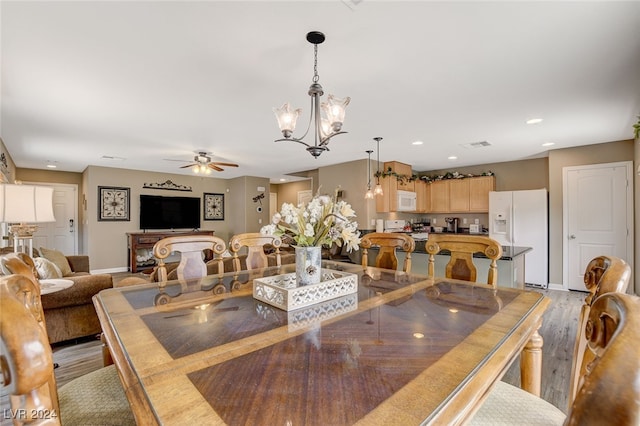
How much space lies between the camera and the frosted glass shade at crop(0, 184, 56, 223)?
7.07 feet

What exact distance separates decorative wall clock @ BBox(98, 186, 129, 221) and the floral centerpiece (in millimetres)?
6870

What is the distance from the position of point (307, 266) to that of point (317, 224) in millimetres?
215

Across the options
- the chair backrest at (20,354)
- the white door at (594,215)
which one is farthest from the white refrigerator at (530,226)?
the chair backrest at (20,354)

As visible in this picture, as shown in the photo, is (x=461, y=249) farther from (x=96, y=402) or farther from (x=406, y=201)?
(x=406, y=201)

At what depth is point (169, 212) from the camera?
24.7 feet

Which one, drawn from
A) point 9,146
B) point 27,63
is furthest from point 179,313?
point 9,146

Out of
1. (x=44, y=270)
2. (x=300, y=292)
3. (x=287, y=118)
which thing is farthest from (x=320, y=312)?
(x=44, y=270)

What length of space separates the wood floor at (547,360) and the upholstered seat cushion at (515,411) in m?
1.28

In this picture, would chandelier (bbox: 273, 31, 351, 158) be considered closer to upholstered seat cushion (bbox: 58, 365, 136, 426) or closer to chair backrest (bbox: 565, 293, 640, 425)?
upholstered seat cushion (bbox: 58, 365, 136, 426)

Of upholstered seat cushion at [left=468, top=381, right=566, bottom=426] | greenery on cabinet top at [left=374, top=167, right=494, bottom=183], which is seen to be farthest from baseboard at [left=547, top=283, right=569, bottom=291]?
upholstered seat cushion at [left=468, top=381, right=566, bottom=426]

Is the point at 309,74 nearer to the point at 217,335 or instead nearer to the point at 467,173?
the point at 217,335

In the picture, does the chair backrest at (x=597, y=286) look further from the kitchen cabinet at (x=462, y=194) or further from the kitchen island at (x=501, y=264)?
the kitchen cabinet at (x=462, y=194)

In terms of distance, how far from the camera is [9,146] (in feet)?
15.5

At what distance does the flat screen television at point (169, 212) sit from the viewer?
7.19 meters
